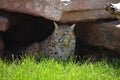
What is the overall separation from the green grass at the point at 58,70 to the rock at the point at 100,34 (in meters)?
0.39

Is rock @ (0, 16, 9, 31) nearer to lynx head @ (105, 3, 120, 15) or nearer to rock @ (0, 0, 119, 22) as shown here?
rock @ (0, 0, 119, 22)

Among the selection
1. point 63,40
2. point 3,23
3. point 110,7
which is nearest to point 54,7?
point 63,40

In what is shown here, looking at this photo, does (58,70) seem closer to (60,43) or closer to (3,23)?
(60,43)

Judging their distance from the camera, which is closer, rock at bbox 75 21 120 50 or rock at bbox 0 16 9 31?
rock at bbox 0 16 9 31

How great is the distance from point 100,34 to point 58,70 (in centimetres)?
115

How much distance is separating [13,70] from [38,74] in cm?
36

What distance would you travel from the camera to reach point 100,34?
535 centimetres

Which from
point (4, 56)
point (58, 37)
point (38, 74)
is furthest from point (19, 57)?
point (38, 74)

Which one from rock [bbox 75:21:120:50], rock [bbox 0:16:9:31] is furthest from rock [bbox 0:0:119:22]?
rock [bbox 75:21:120:50]

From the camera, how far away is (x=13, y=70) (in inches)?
175

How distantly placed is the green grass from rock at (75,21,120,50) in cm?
39

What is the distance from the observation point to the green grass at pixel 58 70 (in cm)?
427

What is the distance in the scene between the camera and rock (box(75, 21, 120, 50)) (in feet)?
16.9

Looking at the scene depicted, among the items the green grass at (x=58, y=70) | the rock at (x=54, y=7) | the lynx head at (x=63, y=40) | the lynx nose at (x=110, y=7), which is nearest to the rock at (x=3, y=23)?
the rock at (x=54, y=7)
